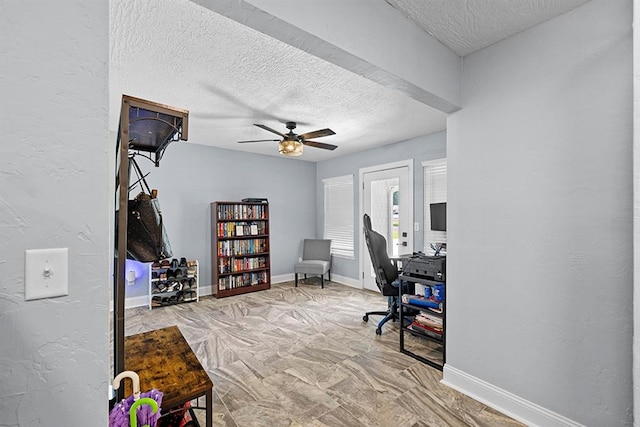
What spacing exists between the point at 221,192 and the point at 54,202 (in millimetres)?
4492

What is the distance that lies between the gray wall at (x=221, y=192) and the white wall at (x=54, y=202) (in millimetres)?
4059

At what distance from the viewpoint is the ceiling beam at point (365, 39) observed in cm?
126

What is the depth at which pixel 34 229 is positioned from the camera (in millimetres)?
707

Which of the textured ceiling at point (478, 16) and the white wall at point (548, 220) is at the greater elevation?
the textured ceiling at point (478, 16)

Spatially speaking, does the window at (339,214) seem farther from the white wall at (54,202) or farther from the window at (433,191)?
the white wall at (54,202)

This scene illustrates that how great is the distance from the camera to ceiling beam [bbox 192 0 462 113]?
1263 millimetres

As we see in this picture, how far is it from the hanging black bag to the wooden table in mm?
560

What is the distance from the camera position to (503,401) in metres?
1.96

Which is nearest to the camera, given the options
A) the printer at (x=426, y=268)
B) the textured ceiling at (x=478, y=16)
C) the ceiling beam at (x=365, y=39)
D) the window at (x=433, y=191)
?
the ceiling beam at (x=365, y=39)

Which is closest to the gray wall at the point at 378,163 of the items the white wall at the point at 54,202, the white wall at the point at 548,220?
the white wall at the point at 548,220

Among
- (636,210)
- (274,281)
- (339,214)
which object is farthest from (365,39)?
(274,281)

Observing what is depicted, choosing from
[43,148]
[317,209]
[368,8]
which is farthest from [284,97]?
[317,209]

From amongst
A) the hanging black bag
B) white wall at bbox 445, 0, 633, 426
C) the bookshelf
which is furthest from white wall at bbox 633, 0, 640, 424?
the bookshelf

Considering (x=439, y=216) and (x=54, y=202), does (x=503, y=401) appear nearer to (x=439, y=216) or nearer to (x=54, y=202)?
(x=439, y=216)
